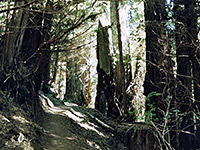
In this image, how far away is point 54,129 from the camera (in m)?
6.35

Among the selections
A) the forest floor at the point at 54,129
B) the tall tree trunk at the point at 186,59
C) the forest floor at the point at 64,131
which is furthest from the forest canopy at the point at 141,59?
the forest floor at the point at 54,129

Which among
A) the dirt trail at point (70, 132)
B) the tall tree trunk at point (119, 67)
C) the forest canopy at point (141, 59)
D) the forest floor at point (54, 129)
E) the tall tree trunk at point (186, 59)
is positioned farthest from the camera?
the tall tree trunk at point (119, 67)

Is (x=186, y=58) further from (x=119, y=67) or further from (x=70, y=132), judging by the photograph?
(x=70, y=132)

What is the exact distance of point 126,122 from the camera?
8.46 m

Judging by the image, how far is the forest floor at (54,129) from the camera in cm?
449

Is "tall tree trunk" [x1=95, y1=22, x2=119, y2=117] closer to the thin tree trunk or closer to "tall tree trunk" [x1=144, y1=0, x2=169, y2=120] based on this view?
"tall tree trunk" [x1=144, y1=0, x2=169, y2=120]

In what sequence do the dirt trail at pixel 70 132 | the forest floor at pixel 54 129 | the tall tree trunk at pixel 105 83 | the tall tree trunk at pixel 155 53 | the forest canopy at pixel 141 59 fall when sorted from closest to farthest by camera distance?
the forest floor at pixel 54 129 → the dirt trail at pixel 70 132 → the forest canopy at pixel 141 59 → the tall tree trunk at pixel 155 53 → the tall tree trunk at pixel 105 83

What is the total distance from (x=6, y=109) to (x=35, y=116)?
3.61 feet

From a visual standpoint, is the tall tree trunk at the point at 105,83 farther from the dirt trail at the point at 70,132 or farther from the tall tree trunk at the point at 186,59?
the tall tree trunk at the point at 186,59

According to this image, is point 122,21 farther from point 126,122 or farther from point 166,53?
point 126,122

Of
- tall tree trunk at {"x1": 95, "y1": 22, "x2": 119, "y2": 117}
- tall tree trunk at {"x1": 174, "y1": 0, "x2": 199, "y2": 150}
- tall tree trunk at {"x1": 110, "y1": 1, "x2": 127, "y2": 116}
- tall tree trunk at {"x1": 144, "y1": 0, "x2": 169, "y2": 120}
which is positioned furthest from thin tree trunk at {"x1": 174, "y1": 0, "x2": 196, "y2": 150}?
tall tree trunk at {"x1": 95, "y1": 22, "x2": 119, "y2": 117}

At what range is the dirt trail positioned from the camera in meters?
5.62

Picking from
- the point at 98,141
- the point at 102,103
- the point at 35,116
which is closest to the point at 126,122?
the point at 102,103

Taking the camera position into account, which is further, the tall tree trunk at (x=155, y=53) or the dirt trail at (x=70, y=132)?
the tall tree trunk at (x=155, y=53)
